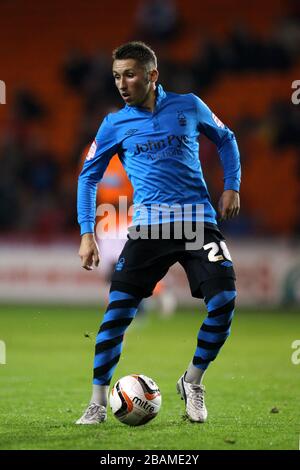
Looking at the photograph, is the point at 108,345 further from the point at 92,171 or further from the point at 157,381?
the point at 157,381

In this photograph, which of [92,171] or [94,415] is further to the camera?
[92,171]

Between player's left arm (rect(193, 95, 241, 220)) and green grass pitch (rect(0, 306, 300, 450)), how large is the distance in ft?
3.71

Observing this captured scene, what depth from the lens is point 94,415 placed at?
5012mm

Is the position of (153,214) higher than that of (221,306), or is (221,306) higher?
(153,214)

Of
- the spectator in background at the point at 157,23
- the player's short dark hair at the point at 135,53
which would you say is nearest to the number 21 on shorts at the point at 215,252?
the player's short dark hair at the point at 135,53

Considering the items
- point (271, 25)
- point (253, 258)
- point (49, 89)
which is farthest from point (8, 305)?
point (271, 25)

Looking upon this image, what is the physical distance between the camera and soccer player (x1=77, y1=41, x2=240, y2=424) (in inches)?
198

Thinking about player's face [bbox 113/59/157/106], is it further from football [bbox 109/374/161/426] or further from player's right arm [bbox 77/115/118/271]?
football [bbox 109/374/161/426]

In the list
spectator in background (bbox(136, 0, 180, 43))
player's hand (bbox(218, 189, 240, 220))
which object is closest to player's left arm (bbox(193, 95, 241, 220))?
player's hand (bbox(218, 189, 240, 220))

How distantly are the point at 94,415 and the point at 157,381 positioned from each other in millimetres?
1966

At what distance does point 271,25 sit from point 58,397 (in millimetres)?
15295

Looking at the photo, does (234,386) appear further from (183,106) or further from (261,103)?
(261,103)
